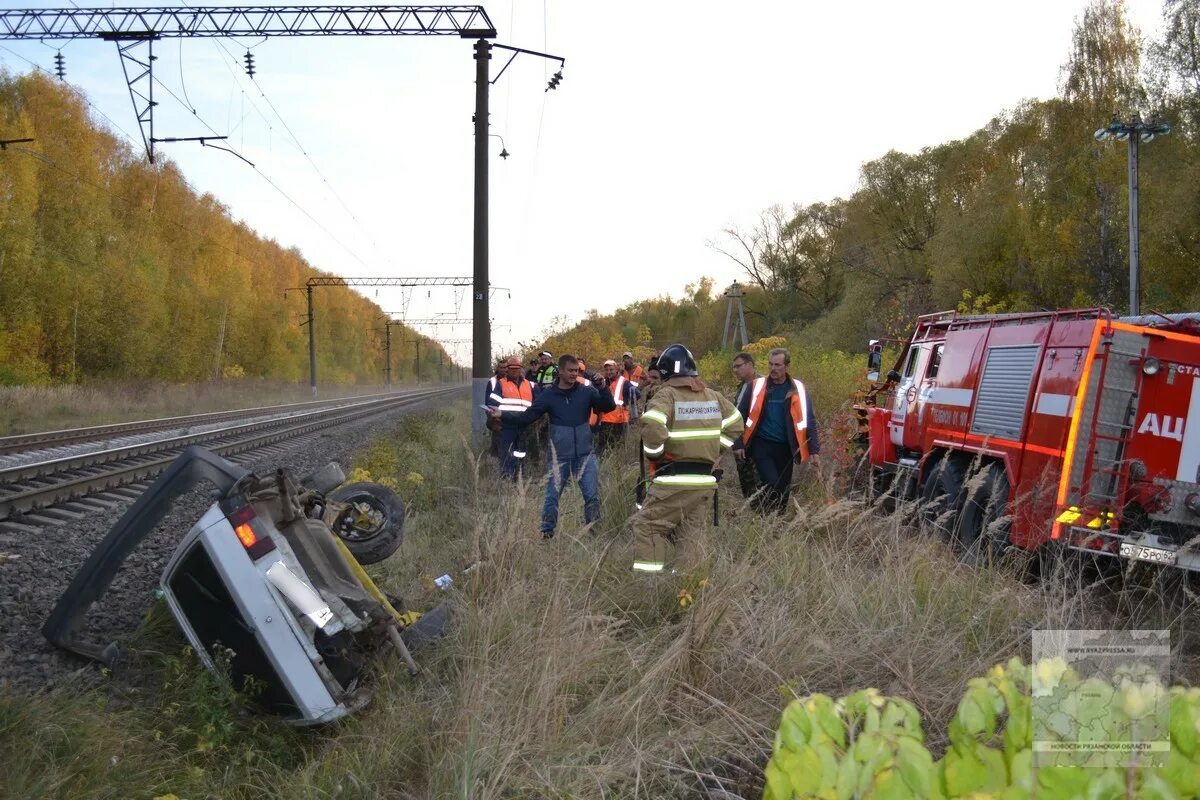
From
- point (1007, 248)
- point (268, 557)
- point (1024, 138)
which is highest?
point (1024, 138)

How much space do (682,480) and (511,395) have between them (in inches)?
199

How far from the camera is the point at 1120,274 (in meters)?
26.1

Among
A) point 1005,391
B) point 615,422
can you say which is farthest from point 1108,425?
point 615,422

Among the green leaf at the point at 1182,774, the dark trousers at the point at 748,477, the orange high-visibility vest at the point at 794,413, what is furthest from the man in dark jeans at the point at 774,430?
the green leaf at the point at 1182,774

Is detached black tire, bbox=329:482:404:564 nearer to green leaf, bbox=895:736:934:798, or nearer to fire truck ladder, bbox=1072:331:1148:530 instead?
green leaf, bbox=895:736:934:798

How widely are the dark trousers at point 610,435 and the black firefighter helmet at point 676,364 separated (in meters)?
6.62

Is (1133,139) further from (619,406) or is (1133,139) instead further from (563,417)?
(563,417)

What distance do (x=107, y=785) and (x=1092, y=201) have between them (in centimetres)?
3033

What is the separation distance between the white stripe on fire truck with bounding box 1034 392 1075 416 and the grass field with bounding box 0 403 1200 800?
1.73 meters

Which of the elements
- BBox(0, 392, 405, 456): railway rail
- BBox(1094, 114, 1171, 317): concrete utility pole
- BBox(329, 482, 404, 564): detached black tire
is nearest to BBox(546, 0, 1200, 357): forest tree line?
BBox(1094, 114, 1171, 317): concrete utility pole

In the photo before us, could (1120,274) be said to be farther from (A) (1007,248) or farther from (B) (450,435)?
(B) (450,435)

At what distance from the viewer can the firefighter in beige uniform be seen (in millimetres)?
5855

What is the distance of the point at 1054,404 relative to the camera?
23.0ft

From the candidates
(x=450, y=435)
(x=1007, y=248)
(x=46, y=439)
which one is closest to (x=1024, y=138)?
(x=1007, y=248)
